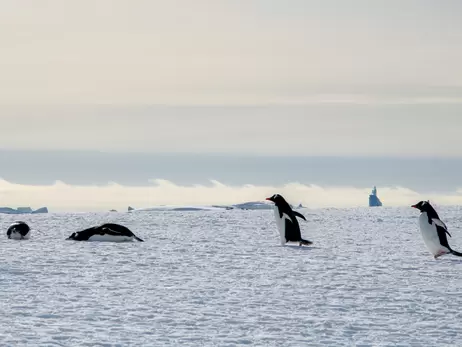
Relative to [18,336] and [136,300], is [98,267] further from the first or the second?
[18,336]

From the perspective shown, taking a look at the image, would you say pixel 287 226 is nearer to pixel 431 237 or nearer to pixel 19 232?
pixel 431 237

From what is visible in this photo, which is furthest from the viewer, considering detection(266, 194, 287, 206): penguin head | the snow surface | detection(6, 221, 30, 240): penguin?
detection(6, 221, 30, 240): penguin

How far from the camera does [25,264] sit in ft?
48.6

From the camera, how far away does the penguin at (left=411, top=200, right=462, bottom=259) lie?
57.2 feet

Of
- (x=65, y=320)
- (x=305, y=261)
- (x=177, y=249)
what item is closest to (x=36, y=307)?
(x=65, y=320)

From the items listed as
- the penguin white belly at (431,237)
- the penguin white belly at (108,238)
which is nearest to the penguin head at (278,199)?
the penguin white belly at (108,238)

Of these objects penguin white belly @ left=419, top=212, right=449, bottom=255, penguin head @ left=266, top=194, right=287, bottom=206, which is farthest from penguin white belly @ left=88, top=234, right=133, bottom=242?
penguin white belly @ left=419, top=212, right=449, bottom=255

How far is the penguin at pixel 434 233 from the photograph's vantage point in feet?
57.2

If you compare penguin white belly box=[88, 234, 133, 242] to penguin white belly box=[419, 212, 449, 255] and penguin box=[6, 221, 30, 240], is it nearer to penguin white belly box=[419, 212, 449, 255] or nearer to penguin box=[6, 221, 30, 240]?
penguin box=[6, 221, 30, 240]

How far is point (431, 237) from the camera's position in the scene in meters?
17.6

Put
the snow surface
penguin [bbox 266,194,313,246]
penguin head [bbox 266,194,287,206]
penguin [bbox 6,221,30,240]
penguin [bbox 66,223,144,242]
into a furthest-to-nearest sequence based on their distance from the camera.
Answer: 1. penguin [bbox 6,221,30,240]
2. penguin [bbox 66,223,144,242]
3. penguin head [bbox 266,194,287,206]
4. penguin [bbox 266,194,313,246]
5. the snow surface

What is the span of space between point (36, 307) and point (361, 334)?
375 cm

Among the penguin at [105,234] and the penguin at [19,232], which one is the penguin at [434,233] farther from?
the penguin at [19,232]

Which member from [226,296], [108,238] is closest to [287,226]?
[108,238]
